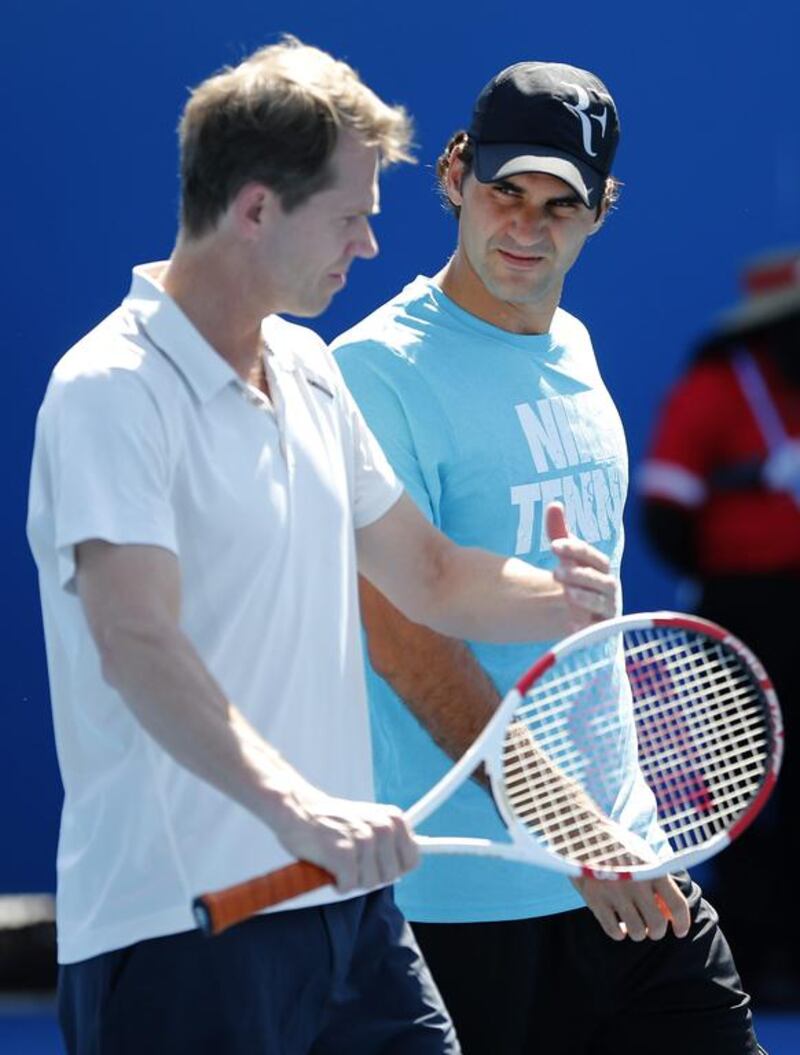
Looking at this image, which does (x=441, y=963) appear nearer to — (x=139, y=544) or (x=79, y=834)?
(x=79, y=834)

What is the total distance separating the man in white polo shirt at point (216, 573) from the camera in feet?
8.06

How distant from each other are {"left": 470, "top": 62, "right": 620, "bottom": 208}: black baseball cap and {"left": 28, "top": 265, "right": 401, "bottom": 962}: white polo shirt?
0.73 metres

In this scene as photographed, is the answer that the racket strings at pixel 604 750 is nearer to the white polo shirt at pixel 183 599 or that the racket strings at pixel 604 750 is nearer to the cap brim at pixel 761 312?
the white polo shirt at pixel 183 599

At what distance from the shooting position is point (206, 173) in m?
2.59

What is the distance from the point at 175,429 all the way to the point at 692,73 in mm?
1854

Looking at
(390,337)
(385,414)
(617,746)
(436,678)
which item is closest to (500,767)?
(436,678)

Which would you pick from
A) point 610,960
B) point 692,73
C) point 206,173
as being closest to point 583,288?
point 692,73

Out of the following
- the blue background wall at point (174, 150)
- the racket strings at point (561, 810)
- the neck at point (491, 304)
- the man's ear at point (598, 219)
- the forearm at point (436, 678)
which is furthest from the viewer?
the blue background wall at point (174, 150)

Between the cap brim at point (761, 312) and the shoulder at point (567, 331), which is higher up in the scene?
the shoulder at point (567, 331)

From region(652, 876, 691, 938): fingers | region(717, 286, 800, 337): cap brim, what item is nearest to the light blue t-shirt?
region(652, 876, 691, 938): fingers

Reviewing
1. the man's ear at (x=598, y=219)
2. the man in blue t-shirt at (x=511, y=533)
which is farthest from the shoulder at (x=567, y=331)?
the man's ear at (x=598, y=219)

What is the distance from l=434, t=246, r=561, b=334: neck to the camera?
126 inches

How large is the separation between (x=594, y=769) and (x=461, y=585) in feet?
1.20

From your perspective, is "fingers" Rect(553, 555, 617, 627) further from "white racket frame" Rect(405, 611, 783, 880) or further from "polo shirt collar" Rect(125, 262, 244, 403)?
"polo shirt collar" Rect(125, 262, 244, 403)
